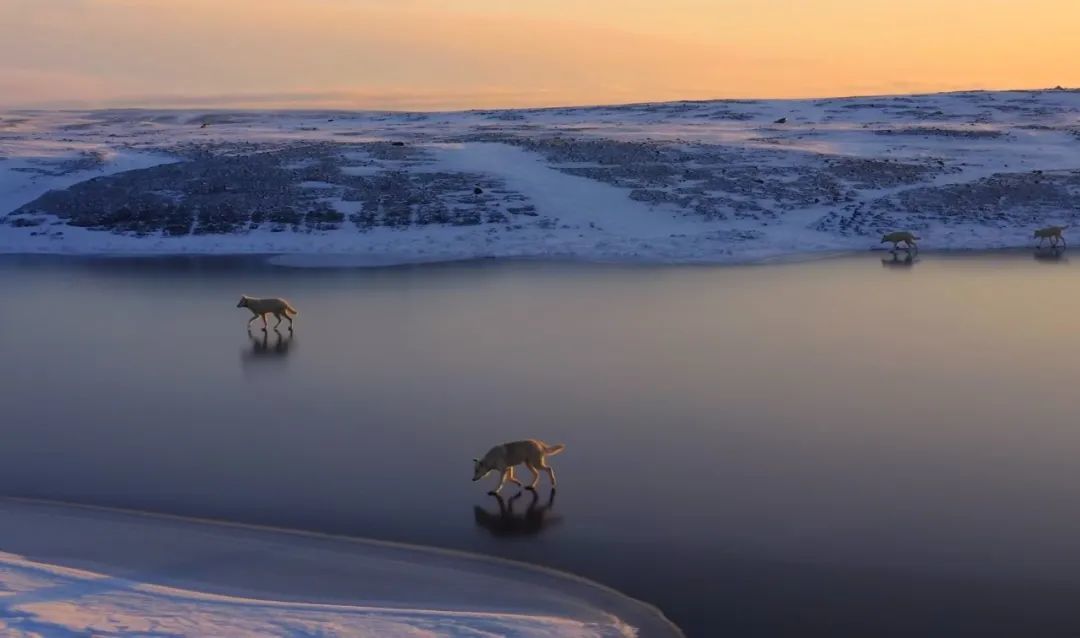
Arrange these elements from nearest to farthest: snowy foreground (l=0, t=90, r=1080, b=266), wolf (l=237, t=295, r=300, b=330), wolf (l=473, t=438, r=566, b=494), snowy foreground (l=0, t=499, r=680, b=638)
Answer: snowy foreground (l=0, t=499, r=680, b=638)
wolf (l=473, t=438, r=566, b=494)
wolf (l=237, t=295, r=300, b=330)
snowy foreground (l=0, t=90, r=1080, b=266)

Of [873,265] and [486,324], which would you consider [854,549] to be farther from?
[873,265]

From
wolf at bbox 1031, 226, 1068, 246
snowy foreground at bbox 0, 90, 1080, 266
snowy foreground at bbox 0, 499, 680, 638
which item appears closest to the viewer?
snowy foreground at bbox 0, 499, 680, 638

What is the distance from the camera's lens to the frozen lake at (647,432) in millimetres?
10289

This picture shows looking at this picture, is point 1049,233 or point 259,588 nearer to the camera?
point 259,588

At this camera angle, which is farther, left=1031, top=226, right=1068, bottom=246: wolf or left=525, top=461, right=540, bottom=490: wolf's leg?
left=1031, top=226, right=1068, bottom=246: wolf

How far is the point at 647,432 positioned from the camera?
14.6m

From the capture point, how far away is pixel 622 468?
1316 centimetres

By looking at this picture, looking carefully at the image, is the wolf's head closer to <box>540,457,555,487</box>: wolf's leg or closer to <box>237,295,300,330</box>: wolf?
<box>540,457,555,487</box>: wolf's leg

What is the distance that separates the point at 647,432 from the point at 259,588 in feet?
19.9

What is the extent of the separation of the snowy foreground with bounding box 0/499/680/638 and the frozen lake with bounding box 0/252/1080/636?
1.48 feet

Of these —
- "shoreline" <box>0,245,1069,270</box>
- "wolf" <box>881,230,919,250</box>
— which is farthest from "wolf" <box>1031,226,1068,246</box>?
"wolf" <box>881,230,919,250</box>

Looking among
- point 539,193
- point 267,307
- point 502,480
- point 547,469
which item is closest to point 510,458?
point 502,480

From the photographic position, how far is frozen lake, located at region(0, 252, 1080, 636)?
33.8ft

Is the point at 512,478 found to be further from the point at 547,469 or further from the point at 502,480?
the point at 547,469
